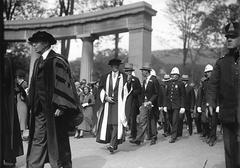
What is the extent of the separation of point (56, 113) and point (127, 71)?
518cm

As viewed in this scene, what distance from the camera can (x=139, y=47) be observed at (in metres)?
14.6

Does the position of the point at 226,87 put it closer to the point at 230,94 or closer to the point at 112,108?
the point at 230,94

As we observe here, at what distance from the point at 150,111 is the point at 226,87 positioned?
484 centimetres

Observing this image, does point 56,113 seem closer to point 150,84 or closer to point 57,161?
point 57,161

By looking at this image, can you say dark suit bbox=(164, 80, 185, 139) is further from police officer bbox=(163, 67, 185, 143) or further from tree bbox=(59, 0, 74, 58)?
tree bbox=(59, 0, 74, 58)

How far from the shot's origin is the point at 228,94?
15.3 ft

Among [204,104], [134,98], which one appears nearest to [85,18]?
[134,98]

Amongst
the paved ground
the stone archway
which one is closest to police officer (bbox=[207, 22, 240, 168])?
the paved ground

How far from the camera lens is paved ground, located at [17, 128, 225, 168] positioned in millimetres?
6320

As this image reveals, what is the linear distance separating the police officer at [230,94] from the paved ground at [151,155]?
166 centimetres

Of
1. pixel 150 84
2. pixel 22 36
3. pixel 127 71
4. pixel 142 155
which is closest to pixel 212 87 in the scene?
pixel 142 155

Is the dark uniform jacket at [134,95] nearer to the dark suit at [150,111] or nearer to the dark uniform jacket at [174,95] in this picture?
the dark suit at [150,111]

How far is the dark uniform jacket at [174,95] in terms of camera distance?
9508mm

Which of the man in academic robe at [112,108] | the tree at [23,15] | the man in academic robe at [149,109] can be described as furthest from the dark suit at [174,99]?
the tree at [23,15]
